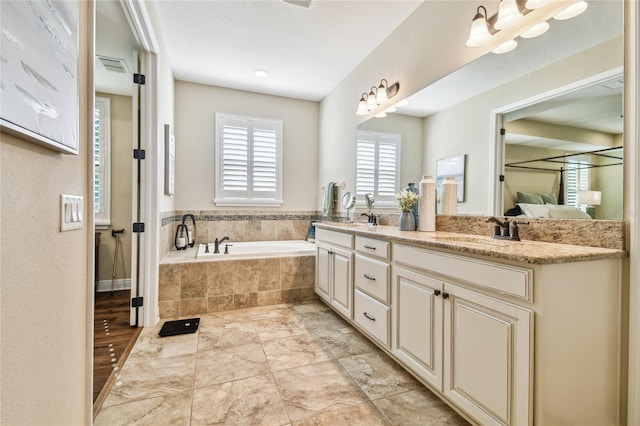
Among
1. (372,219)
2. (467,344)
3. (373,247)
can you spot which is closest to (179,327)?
(373,247)

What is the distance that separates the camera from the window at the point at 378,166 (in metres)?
2.71

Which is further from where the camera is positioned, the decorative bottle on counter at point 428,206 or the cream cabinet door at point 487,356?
the decorative bottle on counter at point 428,206

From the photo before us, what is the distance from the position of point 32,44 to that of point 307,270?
9.17 feet

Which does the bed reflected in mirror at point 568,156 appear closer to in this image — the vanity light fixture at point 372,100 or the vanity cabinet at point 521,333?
the vanity cabinet at point 521,333

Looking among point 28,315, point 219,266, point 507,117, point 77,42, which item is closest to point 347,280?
point 219,266

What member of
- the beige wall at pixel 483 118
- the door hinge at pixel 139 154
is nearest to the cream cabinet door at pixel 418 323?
the beige wall at pixel 483 118

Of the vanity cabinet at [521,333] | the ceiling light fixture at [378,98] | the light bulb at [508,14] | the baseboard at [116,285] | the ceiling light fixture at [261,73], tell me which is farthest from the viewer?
the baseboard at [116,285]

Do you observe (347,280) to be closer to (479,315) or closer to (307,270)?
(307,270)

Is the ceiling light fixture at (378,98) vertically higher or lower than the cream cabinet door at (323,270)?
higher

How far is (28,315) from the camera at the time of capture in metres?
0.77

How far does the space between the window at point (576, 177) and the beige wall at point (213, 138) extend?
3151 mm

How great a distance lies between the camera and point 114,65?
296 cm

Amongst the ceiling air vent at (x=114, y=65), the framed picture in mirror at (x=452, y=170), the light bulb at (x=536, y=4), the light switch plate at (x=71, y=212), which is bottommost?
the light switch plate at (x=71, y=212)

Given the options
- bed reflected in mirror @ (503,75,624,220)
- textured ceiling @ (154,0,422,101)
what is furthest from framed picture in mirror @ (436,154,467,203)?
textured ceiling @ (154,0,422,101)
